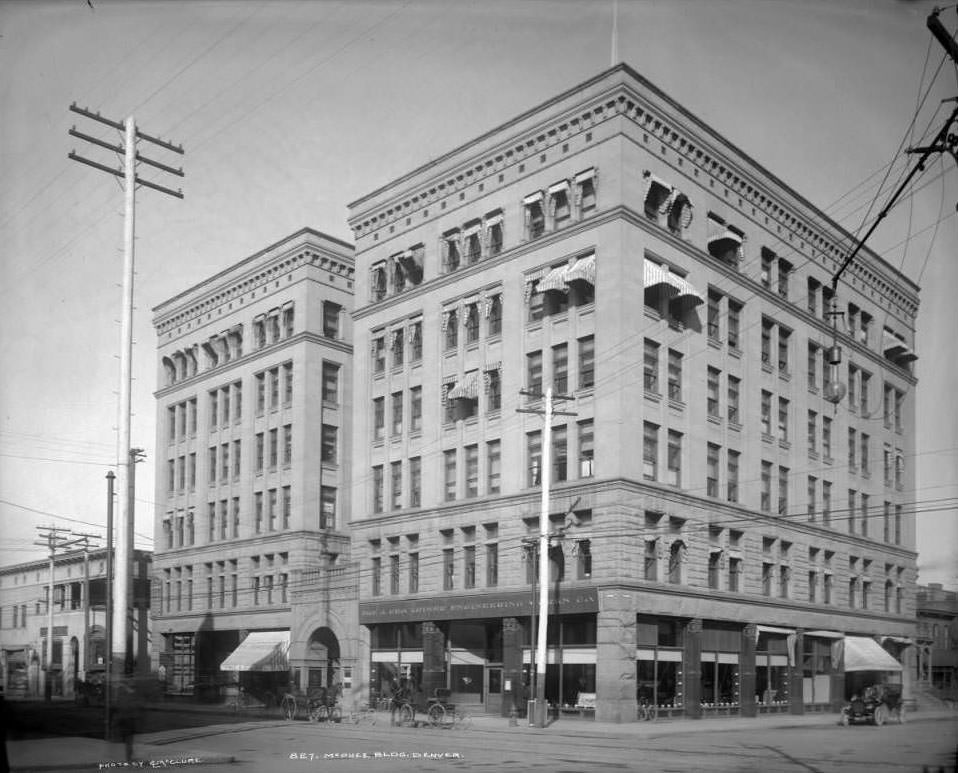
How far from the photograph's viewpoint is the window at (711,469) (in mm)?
38719

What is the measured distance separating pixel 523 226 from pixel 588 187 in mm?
2821

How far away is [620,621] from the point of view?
113 feet

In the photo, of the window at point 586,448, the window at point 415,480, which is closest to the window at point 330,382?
the window at point 415,480

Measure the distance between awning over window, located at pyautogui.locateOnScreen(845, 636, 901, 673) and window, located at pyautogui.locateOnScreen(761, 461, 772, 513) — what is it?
740 centimetres

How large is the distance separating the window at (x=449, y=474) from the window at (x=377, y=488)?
3.96m

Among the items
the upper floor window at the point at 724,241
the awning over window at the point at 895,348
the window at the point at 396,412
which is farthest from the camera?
the window at the point at 396,412

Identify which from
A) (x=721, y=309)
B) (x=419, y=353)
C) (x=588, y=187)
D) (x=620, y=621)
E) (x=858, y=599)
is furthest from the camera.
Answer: (x=858, y=599)

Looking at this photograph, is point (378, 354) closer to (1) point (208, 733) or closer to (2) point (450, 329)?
(2) point (450, 329)

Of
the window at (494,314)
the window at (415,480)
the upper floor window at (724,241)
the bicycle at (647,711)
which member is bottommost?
the bicycle at (647,711)

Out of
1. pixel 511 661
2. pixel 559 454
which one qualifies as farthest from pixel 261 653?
pixel 559 454

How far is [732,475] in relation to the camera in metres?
40.0

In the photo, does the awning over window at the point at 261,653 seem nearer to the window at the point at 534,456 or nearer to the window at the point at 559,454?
the window at the point at 534,456

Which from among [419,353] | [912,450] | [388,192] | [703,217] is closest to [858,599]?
[912,450]

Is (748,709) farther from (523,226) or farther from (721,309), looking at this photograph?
(523,226)
